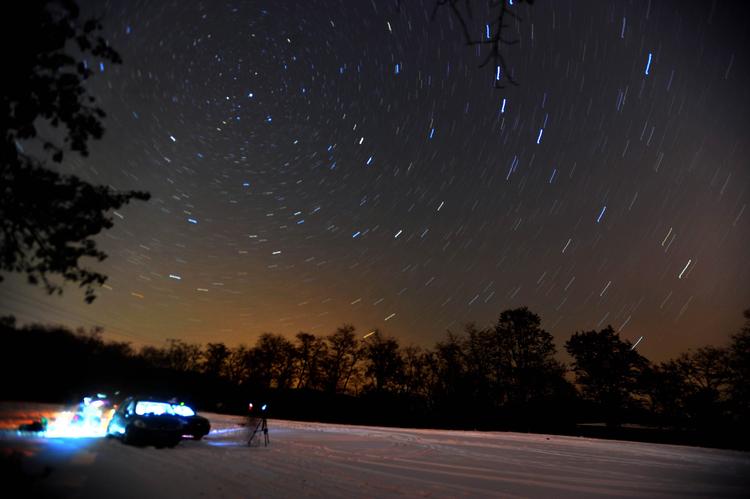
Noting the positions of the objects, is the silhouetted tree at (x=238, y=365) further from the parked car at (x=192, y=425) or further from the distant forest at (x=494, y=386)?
the parked car at (x=192, y=425)

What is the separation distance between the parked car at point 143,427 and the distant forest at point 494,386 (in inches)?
1212

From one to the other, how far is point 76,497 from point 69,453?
423 cm

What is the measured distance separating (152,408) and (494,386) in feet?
150

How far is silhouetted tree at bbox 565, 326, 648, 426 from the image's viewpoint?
4550 cm

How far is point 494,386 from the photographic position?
49.7 meters

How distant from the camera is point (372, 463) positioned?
9.65 meters

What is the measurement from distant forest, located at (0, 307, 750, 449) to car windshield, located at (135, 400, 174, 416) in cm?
2977

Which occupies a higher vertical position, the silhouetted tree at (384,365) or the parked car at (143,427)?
the silhouetted tree at (384,365)

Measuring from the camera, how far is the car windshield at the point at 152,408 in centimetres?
1145

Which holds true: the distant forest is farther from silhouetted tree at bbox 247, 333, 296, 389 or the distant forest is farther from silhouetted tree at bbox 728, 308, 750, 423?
silhouetted tree at bbox 247, 333, 296, 389

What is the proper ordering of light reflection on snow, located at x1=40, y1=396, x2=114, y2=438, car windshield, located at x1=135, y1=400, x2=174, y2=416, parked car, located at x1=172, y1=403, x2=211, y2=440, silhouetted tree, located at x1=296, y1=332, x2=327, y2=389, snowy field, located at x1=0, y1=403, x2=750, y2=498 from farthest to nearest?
silhouetted tree, located at x1=296, y1=332, x2=327, y2=389 → light reflection on snow, located at x1=40, y1=396, x2=114, y2=438 → parked car, located at x1=172, y1=403, x2=211, y2=440 → car windshield, located at x1=135, y1=400, x2=174, y2=416 → snowy field, located at x1=0, y1=403, x2=750, y2=498

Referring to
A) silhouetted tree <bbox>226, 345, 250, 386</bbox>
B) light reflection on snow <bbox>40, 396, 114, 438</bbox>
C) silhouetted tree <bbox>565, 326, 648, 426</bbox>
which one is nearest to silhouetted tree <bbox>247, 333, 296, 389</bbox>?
silhouetted tree <bbox>226, 345, 250, 386</bbox>

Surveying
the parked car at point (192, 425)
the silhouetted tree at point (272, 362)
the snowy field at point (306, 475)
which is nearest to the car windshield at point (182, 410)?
the parked car at point (192, 425)

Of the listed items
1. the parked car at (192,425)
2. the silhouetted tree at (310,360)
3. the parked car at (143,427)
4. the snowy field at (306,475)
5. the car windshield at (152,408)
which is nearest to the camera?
the snowy field at (306,475)
